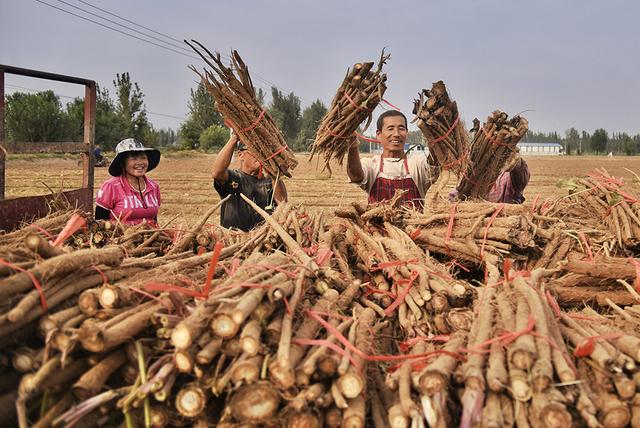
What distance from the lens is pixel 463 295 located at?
3104 mm

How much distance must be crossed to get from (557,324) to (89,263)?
8.27ft

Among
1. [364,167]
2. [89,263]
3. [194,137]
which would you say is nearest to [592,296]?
[364,167]

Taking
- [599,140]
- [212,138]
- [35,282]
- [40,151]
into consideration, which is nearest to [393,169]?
[40,151]

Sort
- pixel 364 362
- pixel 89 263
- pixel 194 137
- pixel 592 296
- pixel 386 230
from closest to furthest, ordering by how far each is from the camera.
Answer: pixel 364 362, pixel 89 263, pixel 592 296, pixel 386 230, pixel 194 137

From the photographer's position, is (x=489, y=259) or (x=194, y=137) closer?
(x=489, y=259)

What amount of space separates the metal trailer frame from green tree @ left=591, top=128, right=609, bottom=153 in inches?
3928

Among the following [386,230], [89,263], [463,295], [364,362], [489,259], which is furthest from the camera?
[386,230]

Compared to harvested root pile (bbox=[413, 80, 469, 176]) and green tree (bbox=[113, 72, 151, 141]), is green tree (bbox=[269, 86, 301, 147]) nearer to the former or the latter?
green tree (bbox=[113, 72, 151, 141])

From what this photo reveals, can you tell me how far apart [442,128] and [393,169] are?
83 cm

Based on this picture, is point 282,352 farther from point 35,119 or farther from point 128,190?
point 35,119

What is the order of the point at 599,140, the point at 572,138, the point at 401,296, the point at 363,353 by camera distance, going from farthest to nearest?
the point at 572,138, the point at 599,140, the point at 401,296, the point at 363,353

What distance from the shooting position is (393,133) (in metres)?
5.46

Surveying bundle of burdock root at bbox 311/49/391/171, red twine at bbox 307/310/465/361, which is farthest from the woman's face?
red twine at bbox 307/310/465/361

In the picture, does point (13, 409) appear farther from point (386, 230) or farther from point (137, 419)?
point (386, 230)
